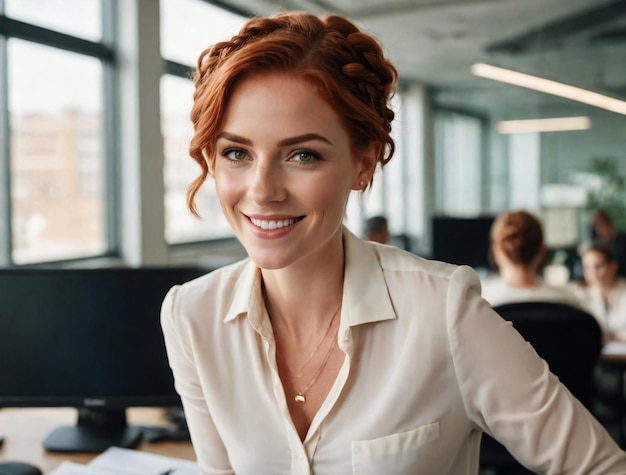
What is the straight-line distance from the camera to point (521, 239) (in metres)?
3.17

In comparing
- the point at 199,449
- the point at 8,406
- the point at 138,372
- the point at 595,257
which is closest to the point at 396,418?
the point at 199,449

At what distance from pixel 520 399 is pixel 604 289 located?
10.8 feet

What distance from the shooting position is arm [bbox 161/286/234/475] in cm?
130

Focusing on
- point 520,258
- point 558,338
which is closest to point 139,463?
point 558,338

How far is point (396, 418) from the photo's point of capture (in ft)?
3.79

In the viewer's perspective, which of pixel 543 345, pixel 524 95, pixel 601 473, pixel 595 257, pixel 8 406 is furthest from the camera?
pixel 524 95

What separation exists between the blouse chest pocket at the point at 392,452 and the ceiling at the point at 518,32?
19.0 ft

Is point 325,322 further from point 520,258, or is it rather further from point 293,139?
point 520,258

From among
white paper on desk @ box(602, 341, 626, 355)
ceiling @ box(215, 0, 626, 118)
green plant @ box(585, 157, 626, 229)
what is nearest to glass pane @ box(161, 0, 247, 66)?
ceiling @ box(215, 0, 626, 118)

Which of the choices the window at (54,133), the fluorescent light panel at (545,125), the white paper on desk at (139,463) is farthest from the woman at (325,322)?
the fluorescent light panel at (545,125)

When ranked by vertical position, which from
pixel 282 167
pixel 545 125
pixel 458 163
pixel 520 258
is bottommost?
pixel 520 258

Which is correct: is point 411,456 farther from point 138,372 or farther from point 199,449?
point 138,372

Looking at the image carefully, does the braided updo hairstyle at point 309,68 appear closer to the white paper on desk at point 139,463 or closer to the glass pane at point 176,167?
the white paper on desk at point 139,463

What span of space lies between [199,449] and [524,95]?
312 inches
